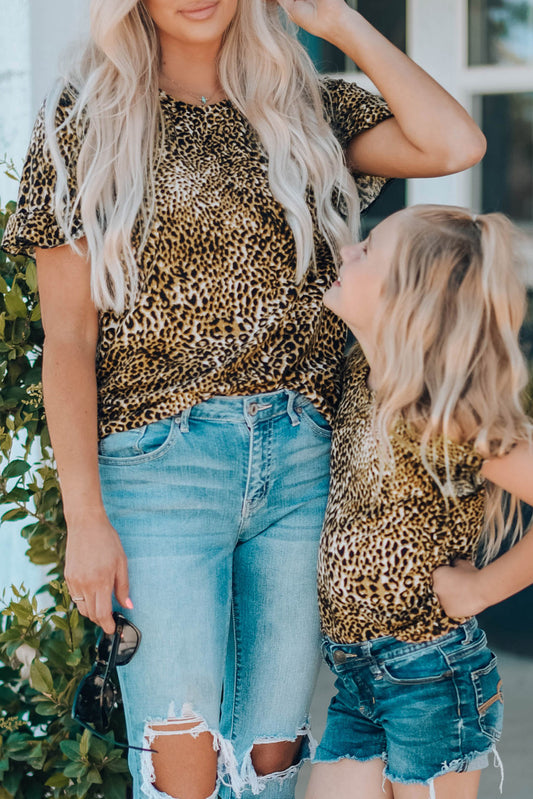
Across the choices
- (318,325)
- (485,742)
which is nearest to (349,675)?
(485,742)

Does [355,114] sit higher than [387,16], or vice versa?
[387,16]

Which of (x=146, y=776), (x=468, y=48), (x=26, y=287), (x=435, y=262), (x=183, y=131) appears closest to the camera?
(x=435, y=262)

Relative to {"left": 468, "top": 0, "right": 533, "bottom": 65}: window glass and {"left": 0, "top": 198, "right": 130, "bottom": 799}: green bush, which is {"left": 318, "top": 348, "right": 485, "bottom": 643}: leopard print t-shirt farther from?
{"left": 468, "top": 0, "right": 533, "bottom": 65}: window glass

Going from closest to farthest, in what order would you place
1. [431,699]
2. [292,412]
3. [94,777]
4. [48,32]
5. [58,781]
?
1. [431,699]
2. [292,412]
3. [94,777]
4. [58,781]
5. [48,32]

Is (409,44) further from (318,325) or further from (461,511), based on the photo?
(461,511)

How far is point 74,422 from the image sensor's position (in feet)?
5.58

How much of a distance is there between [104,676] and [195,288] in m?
0.72

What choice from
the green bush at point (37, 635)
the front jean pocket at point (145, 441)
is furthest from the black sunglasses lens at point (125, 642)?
the green bush at point (37, 635)

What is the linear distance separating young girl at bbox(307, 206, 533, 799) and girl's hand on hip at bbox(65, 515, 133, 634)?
1.23 feet

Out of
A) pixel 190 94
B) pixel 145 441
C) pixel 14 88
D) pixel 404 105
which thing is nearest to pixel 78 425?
pixel 145 441

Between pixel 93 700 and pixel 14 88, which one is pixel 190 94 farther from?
pixel 93 700

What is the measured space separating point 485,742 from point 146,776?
1.95 feet

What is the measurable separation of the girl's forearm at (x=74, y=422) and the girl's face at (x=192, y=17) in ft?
2.01

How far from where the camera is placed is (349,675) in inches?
70.0
